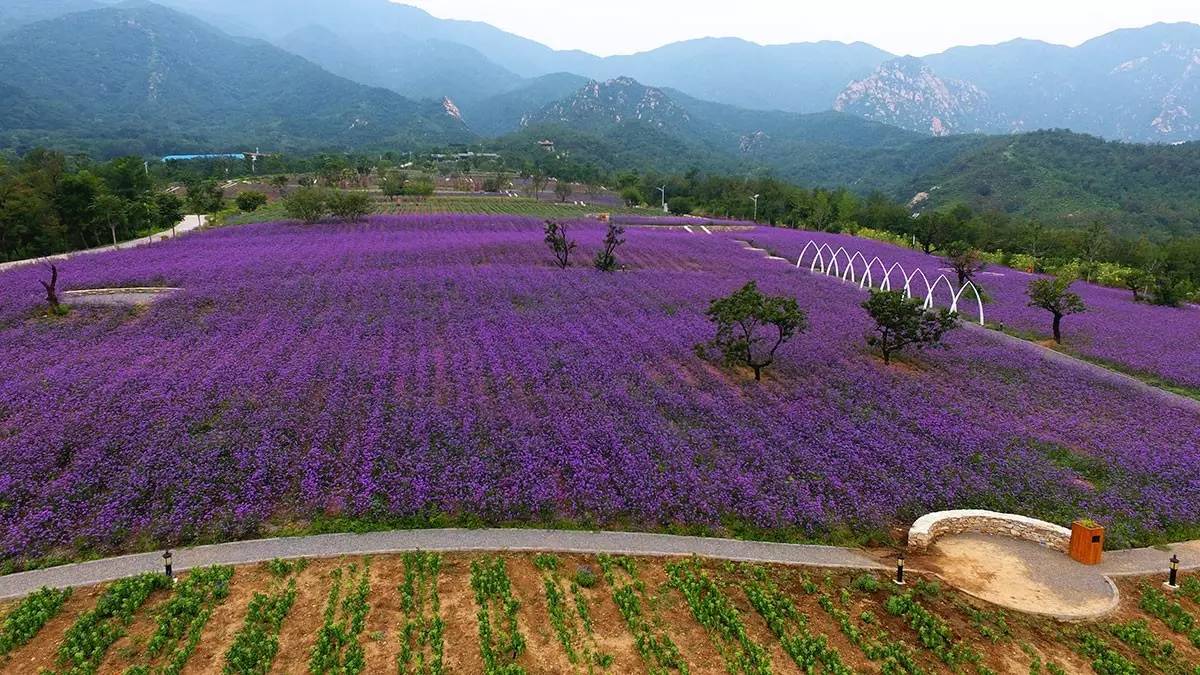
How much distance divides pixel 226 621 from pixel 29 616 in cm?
326

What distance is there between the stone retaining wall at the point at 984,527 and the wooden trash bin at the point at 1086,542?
0.77 ft

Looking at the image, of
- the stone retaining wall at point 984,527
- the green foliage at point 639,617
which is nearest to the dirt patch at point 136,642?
the green foliage at point 639,617

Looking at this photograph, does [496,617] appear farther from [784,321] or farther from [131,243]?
[131,243]

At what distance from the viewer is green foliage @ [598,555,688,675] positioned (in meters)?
9.62

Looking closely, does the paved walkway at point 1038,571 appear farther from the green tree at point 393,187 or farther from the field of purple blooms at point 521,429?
the green tree at point 393,187

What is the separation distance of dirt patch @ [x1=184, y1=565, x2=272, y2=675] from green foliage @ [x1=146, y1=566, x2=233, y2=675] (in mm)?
100

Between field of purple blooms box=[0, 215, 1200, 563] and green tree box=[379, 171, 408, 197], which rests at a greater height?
green tree box=[379, 171, 408, 197]

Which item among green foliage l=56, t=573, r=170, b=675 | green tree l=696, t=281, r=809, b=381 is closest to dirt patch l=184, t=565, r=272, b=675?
green foliage l=56, t=573, r=170, b=675

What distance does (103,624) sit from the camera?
393 inches

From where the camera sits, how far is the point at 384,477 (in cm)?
1435

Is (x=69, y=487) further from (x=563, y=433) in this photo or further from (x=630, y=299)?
(x=630, y=299)

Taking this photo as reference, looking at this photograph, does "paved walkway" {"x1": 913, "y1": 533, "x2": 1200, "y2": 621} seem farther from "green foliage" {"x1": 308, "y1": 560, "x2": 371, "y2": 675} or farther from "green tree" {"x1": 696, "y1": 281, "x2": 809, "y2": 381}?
"green foliage" {"x1": 308, "y1": 560, "x2": 371, "y2": 675}

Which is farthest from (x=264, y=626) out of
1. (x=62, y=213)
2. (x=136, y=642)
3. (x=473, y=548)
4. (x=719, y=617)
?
(x=62, y=213)

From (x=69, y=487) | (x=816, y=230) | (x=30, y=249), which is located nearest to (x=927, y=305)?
(x=69, y=487)
